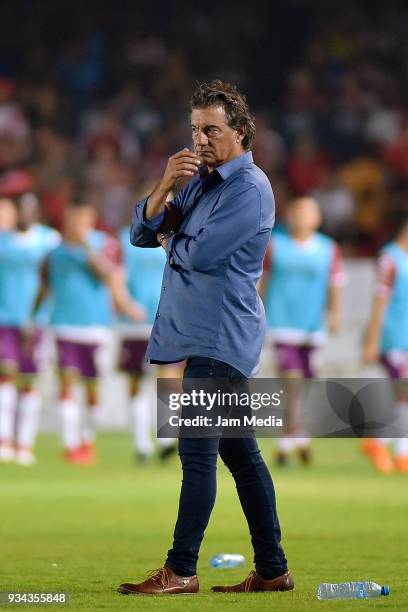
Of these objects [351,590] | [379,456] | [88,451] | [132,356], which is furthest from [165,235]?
[132,356]

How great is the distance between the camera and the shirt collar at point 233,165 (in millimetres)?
5945

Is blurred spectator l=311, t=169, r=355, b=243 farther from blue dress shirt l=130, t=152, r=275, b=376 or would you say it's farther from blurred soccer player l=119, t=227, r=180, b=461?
blue dress shirt l=130, t=152, r=275, b=376

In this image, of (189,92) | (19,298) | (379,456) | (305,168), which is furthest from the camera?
(189,92)

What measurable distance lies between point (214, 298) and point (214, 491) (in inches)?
29.6

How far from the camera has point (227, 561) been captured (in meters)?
7.11

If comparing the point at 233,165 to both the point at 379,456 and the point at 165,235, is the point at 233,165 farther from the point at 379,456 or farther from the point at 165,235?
the point at 379,456

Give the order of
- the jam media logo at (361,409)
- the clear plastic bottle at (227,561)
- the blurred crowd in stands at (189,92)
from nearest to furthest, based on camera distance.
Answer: the clear plastic bottle at (227,561), the jam media logo at (361,409), the blurred crowd in stands at (189,92)

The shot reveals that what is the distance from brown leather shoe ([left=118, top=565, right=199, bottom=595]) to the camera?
596cm

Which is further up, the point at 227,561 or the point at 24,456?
the point at 24,456

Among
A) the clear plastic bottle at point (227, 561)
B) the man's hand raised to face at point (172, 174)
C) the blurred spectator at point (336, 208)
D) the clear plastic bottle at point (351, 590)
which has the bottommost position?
the clear plastic bottle at point (351, 590)

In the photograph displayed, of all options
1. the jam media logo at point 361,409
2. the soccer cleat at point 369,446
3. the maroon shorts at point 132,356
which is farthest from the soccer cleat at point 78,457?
the soccer cleat at point 369,446

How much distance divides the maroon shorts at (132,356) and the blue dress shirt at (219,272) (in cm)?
828

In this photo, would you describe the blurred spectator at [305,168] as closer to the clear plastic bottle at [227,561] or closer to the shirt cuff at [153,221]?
the clear plastic bottle at [227,561]

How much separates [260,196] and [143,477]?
685 cm
